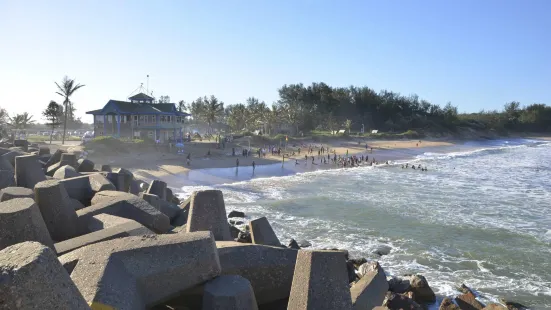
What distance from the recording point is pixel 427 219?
18.1m

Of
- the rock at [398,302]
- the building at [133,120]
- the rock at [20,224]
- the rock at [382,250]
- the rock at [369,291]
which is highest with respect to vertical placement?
the building at [133,120]

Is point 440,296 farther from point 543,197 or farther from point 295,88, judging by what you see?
point 295,88

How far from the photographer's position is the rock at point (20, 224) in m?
4.71

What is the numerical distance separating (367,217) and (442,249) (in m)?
4.69

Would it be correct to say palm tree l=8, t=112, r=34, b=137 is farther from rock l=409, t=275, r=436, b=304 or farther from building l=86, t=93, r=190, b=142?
rock l=409, t=275, r=436, b=304

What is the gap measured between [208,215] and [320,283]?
114 inches

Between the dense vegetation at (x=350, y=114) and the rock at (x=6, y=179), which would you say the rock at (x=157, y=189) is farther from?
the dense vegetation at (x=350, y=114)

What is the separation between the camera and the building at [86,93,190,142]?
4772 cm

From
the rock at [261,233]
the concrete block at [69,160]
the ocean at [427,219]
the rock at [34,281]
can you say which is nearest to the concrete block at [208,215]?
the rock at [261,233]

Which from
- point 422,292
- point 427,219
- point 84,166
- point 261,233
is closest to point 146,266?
point 261,233

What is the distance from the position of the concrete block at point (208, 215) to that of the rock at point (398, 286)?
183 inches

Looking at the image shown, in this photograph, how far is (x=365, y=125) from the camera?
9938 cm

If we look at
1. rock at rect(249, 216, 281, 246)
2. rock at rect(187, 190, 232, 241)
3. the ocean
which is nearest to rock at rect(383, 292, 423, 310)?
rock at rect(249, 216, 281, 246)

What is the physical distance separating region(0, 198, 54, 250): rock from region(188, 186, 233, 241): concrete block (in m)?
2.09
